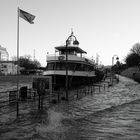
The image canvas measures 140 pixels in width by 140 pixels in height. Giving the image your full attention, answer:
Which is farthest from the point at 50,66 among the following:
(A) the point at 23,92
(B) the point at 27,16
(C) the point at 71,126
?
(C) the point at 71,126

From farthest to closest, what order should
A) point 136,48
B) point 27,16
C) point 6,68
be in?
point 136,48 < point 6,68 < point 27,16

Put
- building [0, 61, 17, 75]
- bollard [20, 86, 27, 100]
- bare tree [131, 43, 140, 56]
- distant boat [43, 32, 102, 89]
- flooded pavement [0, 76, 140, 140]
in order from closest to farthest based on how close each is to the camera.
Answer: flooded pavement [0, 76, 140, 140], bollard [20, 86, 27, 100], distant boat [43, 32, 102, 89], building [0, 61, 17, 75], bare tree [131, 43, 140, 56]

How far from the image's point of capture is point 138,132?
35.2ft

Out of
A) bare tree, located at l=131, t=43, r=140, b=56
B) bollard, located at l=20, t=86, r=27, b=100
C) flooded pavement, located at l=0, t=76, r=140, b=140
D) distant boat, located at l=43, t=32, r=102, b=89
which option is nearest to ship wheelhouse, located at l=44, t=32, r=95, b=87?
distant boat, located at l=43, t=32, r=102, b=89

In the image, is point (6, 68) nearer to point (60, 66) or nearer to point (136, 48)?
point (136, 48)

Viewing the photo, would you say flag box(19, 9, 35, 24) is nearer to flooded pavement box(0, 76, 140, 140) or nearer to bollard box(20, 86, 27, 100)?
bollard box(20, 86, 27, 100)

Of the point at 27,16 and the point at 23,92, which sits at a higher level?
the point at 27,16

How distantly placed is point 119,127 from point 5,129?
5.27 meters

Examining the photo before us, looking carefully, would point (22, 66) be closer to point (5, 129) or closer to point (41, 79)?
point (41, 79)

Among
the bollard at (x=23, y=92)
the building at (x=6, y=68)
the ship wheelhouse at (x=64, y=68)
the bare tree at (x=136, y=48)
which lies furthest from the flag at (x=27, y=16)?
the bare tree at (x=136, y=48)

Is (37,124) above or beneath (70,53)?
beneath

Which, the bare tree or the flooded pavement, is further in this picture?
the bare tree

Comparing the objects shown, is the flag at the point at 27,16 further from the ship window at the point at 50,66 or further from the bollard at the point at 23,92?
the ship window at the point at 50,66

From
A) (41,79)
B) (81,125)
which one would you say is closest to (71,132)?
(81,125)
